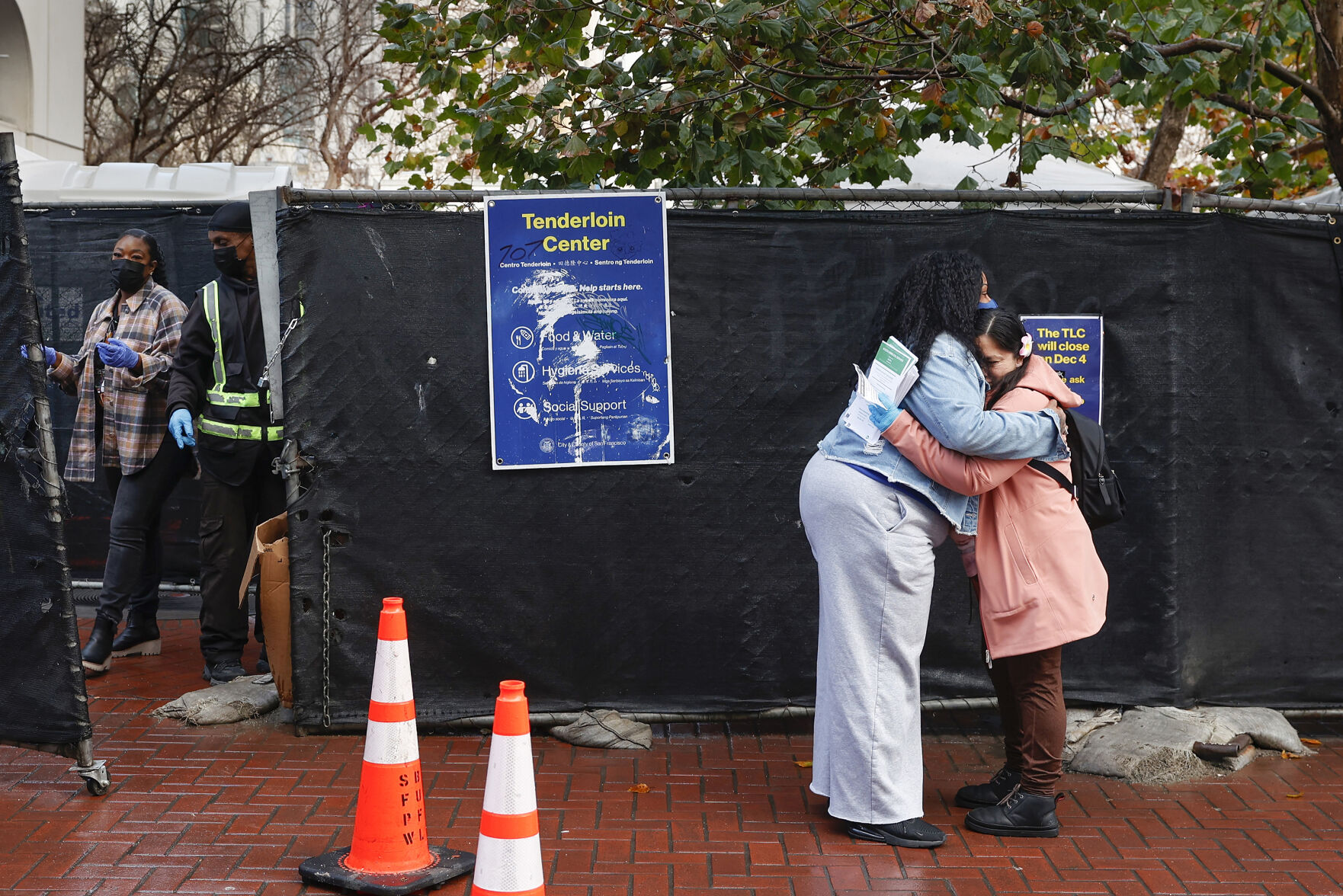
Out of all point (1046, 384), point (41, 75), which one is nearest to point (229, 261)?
point (1046, 384)

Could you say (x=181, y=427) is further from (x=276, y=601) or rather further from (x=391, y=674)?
(x=391, y=674)

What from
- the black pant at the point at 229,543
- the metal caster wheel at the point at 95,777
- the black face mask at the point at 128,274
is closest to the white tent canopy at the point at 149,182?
the black face mask at the point at 128,274

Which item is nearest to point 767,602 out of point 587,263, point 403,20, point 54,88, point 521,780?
point 587,263

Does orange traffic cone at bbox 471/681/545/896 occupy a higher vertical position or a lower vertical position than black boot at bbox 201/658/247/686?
higher

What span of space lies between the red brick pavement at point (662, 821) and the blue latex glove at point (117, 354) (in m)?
1.69

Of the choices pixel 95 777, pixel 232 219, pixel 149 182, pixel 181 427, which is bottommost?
pixel 95 777

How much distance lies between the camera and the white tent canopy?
9.35 meters

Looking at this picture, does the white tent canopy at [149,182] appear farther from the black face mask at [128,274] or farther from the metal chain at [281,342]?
the metal chain at [281,342]

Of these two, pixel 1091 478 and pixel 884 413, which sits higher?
pixel 884 413

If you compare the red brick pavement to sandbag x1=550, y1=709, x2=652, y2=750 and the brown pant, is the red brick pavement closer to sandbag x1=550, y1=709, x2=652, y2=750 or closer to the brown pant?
sandbag x1=550, y1=709, x2=652, y2=750

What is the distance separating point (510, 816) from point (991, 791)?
2123 mm

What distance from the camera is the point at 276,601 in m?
5.29

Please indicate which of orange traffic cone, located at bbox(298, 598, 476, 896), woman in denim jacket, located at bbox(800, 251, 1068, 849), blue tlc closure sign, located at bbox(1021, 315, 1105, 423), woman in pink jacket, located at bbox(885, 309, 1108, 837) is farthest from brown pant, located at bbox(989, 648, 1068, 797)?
orange traffic cone, located at bbox(298, 598, 476, 896)

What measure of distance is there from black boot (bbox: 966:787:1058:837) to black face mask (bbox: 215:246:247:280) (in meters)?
4.18
